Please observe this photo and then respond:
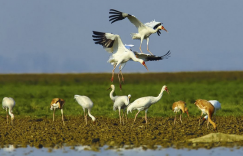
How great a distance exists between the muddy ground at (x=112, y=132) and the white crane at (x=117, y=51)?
246 centimetres

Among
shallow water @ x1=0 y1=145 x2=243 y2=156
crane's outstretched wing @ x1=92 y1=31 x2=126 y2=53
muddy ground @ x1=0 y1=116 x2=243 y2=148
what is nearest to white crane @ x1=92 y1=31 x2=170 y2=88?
crane's outstretched wing @ x1=92 y1=31 x2=126 y2=53

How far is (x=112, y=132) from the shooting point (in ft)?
40.3

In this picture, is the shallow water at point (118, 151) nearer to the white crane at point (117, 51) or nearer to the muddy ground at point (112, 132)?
the muddy ground at point (112, 132)

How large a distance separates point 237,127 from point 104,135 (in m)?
3.71

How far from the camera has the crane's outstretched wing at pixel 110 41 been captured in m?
15.5

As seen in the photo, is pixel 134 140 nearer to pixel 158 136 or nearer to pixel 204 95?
pixel 158 136

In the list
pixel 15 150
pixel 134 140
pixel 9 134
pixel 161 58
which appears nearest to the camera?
pixel 15 150

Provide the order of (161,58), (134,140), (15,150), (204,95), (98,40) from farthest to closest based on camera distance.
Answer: (204,95) < (161,58) < (98,40) < (134,140) < (15,150)

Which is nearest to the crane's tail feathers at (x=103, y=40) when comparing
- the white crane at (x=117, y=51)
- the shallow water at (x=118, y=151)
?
the white crane at (x=117, y=51)

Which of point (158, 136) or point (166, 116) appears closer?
point (158, 136)

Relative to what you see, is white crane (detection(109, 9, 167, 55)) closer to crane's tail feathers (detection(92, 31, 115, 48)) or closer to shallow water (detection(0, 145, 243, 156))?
crane's tail feathers (detection(92, 31, 115, 48))

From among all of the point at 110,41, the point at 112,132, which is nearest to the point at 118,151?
the point at 112,132

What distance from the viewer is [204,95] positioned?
25.6 metres

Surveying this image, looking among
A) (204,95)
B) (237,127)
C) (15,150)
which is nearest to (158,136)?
(237,127)
